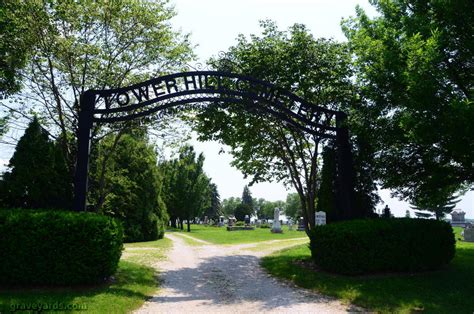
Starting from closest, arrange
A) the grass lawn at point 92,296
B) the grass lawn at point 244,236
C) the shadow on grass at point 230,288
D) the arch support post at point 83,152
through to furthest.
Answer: the grass lawn at point 92,296, the shadow on grass at point 230,288, the arch support post at point 83,152, the grass lawn at point 244,236

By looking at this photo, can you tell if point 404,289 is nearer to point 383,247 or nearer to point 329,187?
point 383,247

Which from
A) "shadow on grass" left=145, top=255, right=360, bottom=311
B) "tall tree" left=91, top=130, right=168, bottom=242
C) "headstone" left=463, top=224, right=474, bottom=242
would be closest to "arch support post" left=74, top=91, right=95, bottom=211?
"shadow on grass" left=145, top=255, right=360, bottom=311

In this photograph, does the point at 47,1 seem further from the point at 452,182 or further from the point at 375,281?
the point at 452,182

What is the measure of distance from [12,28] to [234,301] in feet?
33.0

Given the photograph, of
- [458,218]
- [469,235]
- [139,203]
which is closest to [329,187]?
[469,235]

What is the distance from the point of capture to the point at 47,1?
10.8m

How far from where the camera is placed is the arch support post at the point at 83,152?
9.60m

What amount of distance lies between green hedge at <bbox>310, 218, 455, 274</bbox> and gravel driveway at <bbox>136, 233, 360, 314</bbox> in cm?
153

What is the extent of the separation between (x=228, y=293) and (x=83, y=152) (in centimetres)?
546

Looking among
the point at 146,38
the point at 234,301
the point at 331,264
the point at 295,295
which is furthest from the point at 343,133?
the point at 146,38

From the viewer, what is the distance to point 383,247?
9.48 metres

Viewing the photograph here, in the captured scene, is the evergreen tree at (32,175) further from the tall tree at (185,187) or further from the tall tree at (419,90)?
the tall tree at (185,187)

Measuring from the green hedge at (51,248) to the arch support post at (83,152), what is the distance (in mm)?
1282

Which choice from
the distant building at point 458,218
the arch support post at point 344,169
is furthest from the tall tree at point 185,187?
the arch support post at point 344,169
